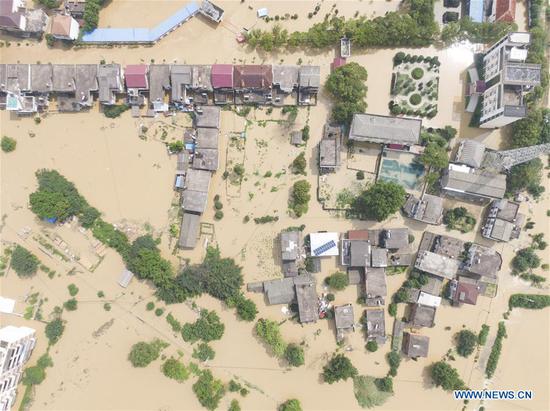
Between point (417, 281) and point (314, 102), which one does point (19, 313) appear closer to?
point (314, 102)

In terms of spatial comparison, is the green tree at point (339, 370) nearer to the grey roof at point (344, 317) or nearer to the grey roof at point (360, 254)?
the grey roof at point (344, 317)

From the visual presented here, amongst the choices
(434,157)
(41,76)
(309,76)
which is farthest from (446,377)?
(41,76)

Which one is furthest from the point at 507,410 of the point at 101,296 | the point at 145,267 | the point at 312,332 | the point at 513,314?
the point at 101,296

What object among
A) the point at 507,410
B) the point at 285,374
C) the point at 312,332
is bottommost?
the point at 507,410

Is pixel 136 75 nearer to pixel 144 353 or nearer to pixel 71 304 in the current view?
pixel 71 304

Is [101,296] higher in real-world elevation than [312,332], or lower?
higher

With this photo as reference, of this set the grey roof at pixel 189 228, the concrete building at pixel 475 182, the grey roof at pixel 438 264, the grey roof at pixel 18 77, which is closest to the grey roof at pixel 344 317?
the grey roof at pixel 438 264
